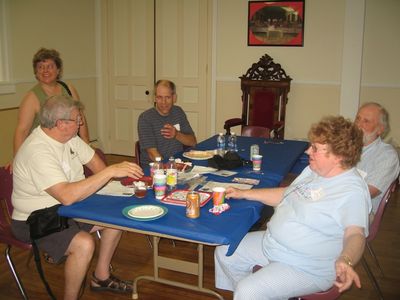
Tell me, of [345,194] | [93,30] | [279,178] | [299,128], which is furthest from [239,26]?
[345,194]

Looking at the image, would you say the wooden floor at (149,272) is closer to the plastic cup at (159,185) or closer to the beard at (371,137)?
the plastic cup at (159,185)

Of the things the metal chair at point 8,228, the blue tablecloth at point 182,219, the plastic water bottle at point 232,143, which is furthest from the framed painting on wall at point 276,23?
the metal chair at point 8,228

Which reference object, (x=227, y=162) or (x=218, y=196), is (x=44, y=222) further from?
(x=227, y=162)

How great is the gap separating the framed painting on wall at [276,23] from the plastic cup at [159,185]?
3.77 m

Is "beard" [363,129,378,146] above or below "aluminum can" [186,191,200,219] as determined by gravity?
above

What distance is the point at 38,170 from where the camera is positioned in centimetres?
225

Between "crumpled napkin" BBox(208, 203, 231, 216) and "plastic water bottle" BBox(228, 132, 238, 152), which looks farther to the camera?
"plastic water bottle" BBox(228, 132, 238, 152)

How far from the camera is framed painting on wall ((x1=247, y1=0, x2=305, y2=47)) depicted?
5398 mm

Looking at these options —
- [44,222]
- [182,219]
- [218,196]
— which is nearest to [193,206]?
[182,219]

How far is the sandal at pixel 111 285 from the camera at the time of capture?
2.78 metres

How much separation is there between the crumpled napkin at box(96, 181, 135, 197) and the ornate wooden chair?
3.09 metres

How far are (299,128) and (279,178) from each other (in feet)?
10.1

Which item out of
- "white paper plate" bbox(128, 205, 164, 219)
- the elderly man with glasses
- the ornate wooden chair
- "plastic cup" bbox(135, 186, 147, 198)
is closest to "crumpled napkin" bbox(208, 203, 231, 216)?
"white paper plate" bbox(128, 205, 164, 219)

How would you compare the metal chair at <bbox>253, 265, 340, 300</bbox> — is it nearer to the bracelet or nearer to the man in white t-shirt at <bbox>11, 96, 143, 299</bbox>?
the bracelet
